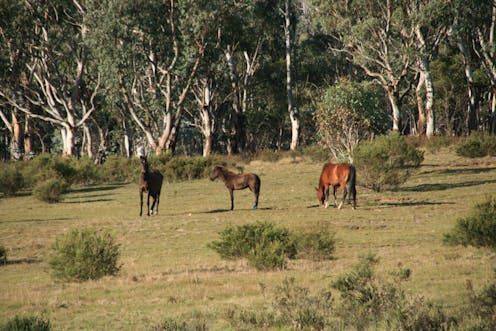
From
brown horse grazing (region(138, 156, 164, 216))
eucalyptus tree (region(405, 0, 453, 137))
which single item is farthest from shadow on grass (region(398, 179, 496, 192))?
eucalyptus tree (region(405, 0, 453, 137))

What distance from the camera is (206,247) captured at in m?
19.8

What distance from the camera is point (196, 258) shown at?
59.4ft

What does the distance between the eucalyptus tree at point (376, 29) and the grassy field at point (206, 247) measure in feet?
56.5

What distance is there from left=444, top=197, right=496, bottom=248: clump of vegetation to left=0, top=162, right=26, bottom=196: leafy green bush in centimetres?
2863

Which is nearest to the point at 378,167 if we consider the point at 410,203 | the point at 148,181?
the point at 410,203

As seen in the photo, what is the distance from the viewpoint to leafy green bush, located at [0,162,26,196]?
39.6 meters

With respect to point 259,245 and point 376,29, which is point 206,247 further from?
point 376,29

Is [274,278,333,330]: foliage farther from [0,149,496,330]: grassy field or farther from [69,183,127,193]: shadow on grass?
[69,183,127,193]: shadow on grass

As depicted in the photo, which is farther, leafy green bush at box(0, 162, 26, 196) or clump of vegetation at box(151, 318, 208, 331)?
leafy green bush at box(0, 162, 26, 196)

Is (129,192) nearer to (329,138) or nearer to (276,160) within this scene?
(329,138)

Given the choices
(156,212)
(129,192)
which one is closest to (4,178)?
(129,192)

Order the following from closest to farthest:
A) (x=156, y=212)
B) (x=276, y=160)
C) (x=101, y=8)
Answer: (x=156, y=212) → (x=101, y=8) → (x=276, y=160)

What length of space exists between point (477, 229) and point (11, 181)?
2946 cm

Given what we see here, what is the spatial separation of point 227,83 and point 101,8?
87.8 feet
